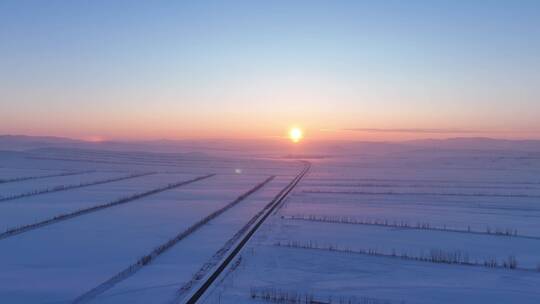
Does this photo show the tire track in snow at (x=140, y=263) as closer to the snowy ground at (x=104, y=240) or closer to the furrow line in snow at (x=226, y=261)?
the snowy ground at (x=104, y=240)

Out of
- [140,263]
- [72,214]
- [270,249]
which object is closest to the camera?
[140,263]

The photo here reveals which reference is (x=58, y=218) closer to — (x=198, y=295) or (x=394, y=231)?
(x=198, y=295)

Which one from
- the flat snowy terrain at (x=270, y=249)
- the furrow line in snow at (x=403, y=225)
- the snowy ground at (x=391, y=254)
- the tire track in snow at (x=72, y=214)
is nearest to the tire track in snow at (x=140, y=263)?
the flat snowy terrain at (x=270, y=249)

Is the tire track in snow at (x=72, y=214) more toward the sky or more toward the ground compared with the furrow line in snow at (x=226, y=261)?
more toward the ground

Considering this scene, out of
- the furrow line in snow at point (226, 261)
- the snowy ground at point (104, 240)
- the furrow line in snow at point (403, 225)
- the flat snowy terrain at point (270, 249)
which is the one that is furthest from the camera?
the furrow line in snow at point (403, 225)

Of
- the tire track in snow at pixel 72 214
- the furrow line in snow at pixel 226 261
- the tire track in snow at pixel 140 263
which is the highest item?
the furrow line in snow at pixel 226 261

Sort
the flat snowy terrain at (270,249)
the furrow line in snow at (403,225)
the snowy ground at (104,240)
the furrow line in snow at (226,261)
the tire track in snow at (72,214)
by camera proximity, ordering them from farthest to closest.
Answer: the furrow line in snow at (403,225) < the tire track in snow at (72,214) < the snowy ground at (104,240) < the flat snowy terrain at (270,249) < the furrow line in snow at (226,261)

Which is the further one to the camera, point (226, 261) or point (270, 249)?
point (270, 249)

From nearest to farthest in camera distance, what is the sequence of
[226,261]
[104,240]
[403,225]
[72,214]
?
[226,261]
[104,240]
[403,225]
[72,214]

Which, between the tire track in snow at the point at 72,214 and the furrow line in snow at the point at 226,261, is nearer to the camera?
the furrow line in snow at the point at 226,261

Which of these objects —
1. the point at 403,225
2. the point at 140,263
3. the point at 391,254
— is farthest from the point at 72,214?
the point at 403,225

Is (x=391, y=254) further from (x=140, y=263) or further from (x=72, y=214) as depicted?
(x=72, y=214)
